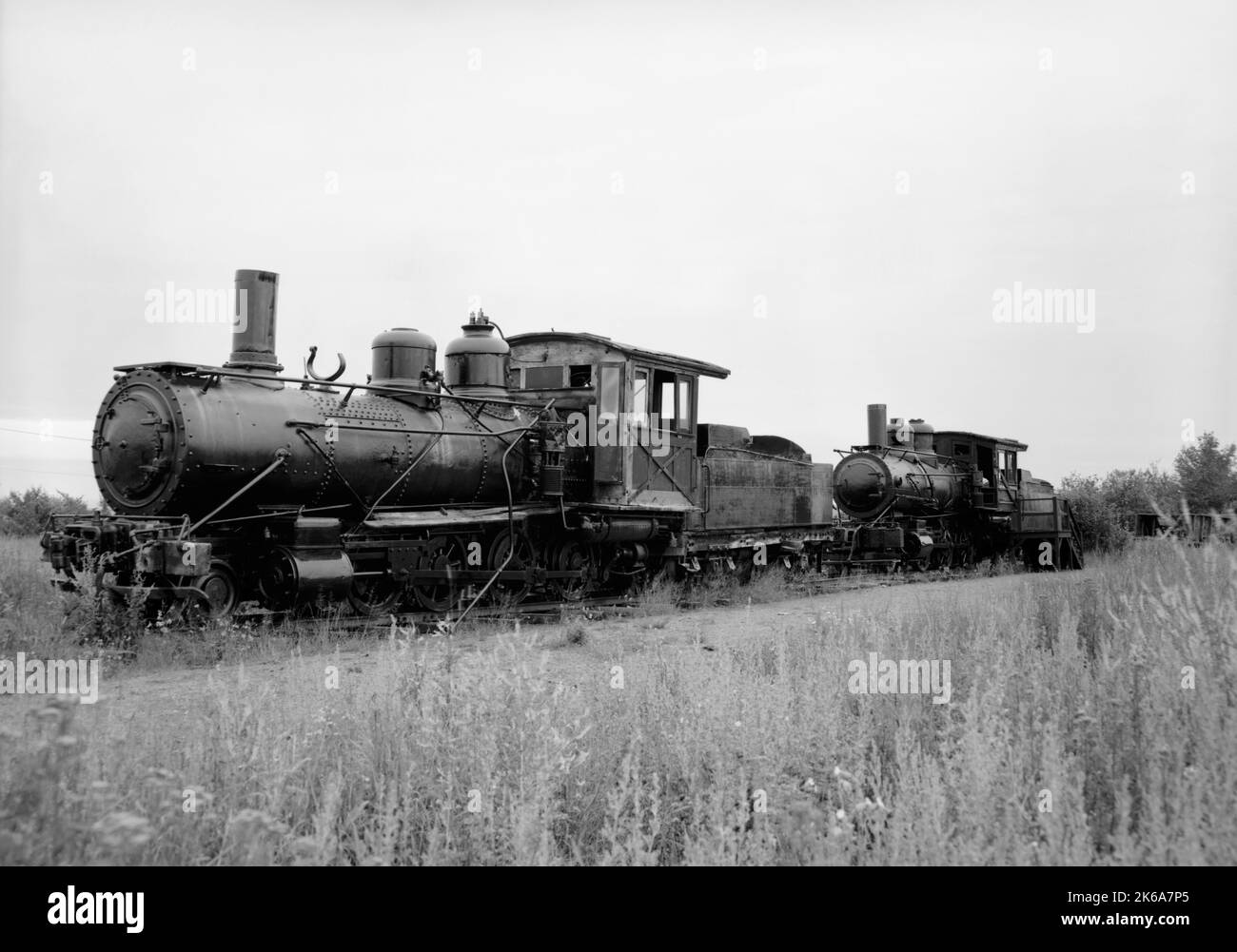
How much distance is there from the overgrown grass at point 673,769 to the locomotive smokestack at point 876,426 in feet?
49.6

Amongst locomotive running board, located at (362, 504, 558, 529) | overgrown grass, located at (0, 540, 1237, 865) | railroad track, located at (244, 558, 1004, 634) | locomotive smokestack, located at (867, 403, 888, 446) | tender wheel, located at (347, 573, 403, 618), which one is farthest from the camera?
locomotive smokestack, located at (867, 403, 888, 446)

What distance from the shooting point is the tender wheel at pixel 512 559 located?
38.7ft

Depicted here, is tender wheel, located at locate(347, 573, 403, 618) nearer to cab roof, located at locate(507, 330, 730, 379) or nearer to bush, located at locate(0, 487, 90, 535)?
cab roof, located at locate(507, 330, 730, 379)

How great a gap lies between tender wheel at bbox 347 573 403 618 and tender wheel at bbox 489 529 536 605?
1.29 meters

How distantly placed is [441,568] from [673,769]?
6.75 meters

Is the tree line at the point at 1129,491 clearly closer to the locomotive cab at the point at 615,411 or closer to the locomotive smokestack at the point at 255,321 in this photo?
the locomotive cab at the point at 615,411

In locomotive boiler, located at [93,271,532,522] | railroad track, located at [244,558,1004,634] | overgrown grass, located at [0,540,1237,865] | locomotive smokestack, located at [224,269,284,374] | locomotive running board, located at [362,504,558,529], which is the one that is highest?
locomotive smokestack, located at [224,269,284,374]

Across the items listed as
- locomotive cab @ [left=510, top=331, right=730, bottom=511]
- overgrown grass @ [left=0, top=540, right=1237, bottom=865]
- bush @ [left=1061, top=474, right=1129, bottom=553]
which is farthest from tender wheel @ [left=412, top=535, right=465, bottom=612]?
bush @ [left=1061, top=474, right=1129, bottom=553]

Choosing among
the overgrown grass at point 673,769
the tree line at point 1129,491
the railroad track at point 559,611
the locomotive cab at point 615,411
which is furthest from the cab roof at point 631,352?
the tree line at point 1129,491

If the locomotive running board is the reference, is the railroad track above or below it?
below

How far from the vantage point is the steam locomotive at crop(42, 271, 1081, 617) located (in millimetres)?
9070

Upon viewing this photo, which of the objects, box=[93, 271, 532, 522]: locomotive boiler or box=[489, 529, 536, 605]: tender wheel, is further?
box=[489, 529, 536, 605]: tender wheel
